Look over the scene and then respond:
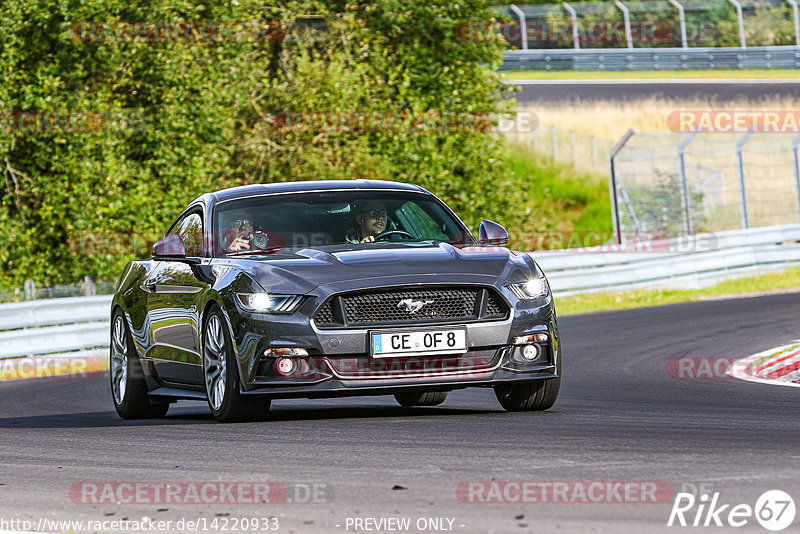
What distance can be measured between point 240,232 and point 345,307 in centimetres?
148

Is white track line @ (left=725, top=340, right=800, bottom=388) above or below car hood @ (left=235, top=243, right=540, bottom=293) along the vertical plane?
below

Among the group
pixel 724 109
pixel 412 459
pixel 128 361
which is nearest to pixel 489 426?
pixel 412 459

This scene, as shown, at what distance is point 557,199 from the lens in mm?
39625

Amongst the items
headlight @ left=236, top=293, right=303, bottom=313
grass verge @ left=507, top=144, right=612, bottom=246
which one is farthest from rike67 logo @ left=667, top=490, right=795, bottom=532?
grass verge @ left=507, top=144, right=612, bottom=246

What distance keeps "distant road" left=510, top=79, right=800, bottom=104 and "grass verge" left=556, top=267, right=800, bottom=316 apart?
19996mm

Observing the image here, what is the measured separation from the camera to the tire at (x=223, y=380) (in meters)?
8.99

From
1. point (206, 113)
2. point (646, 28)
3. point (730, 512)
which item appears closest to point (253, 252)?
point (730, 512)

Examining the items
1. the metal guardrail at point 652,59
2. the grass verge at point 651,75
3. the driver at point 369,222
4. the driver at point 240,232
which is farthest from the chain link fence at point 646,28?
the driver at point 240,232

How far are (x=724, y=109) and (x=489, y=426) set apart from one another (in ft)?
126

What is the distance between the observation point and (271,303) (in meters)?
8.79

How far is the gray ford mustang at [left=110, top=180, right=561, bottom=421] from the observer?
871 cm

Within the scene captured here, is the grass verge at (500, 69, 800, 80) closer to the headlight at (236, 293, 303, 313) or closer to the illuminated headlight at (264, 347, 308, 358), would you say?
the headlight at (236, 293, 303, 313)

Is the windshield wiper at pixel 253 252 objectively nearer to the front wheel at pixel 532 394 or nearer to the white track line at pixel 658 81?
the front wheel at pixel 532 394

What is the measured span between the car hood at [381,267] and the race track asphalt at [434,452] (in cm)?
83
